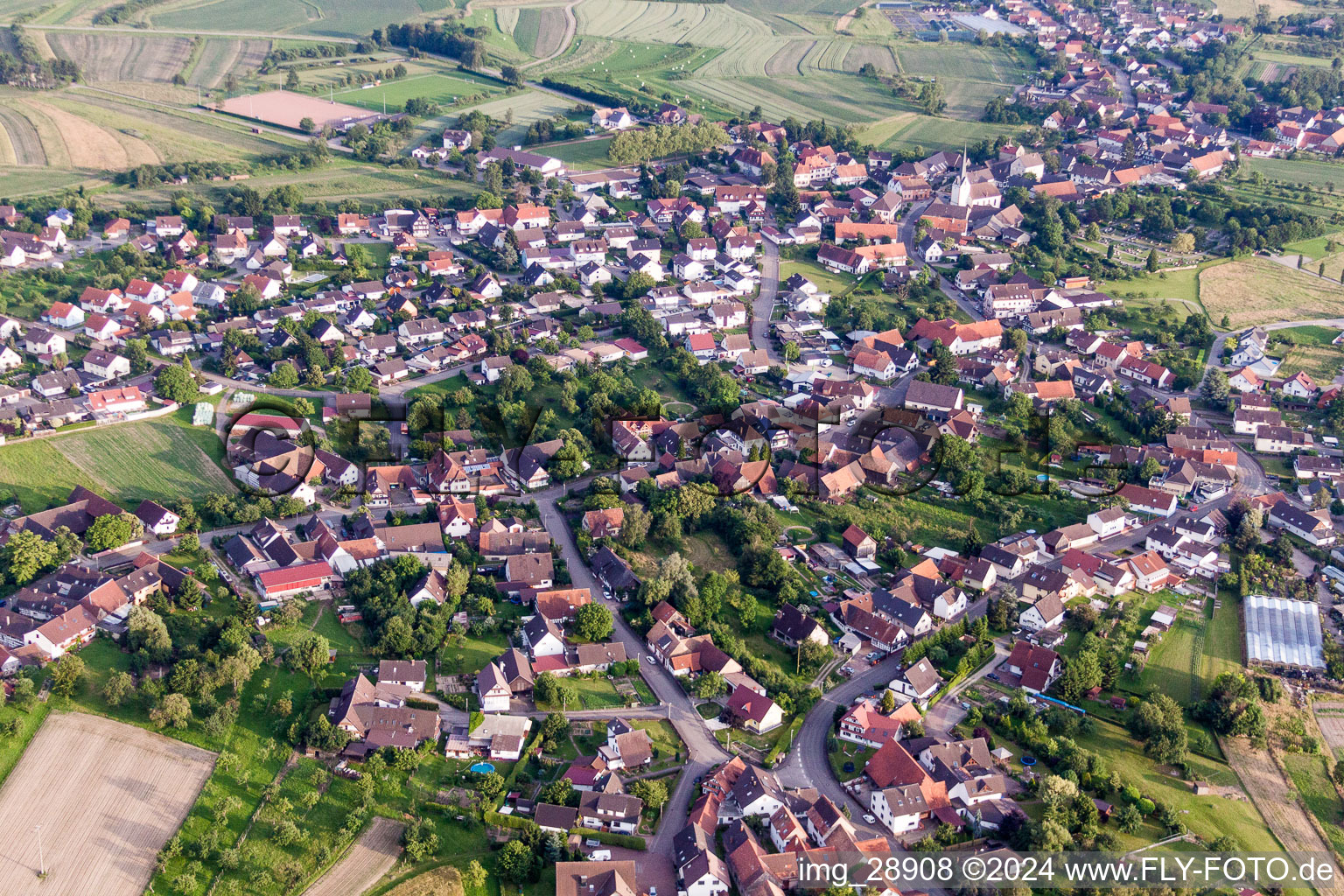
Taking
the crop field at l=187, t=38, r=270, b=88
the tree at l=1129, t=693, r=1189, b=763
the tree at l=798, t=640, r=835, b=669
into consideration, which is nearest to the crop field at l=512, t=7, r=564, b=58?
the crop field at l=187, t=38, r=270, b=88

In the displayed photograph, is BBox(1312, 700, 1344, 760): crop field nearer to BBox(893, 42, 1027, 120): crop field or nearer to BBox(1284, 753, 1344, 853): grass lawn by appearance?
BBox(1284, 753, 1344, 853): grass lawn

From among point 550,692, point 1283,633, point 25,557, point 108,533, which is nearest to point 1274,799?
point 1283,633

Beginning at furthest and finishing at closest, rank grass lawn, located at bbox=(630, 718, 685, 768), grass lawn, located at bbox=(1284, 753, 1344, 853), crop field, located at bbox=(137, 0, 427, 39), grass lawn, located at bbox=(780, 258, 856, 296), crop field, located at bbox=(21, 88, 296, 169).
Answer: crop field, located at bbox=(137, 0, 427, 39)
crop field, located at bbox=(21, 88, 296, 169)
grass lawn, located at bbox=(780, 258, 856, 296)
grass lawn, located at bbox=(630, 718, 685, 768)
grass lawn, located at bbox=(1284, 753, 1344, 853)

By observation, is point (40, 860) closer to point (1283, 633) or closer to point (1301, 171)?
point (1283, 633)

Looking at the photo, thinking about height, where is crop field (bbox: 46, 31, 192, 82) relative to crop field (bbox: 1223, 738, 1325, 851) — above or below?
above

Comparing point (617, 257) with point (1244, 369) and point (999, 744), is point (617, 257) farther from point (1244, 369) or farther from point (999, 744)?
point (999, 744)

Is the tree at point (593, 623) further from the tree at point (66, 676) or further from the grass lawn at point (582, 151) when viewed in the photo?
the grass lawn at point (582, 151)

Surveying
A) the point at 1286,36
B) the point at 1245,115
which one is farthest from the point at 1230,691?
the point at 1286,36
